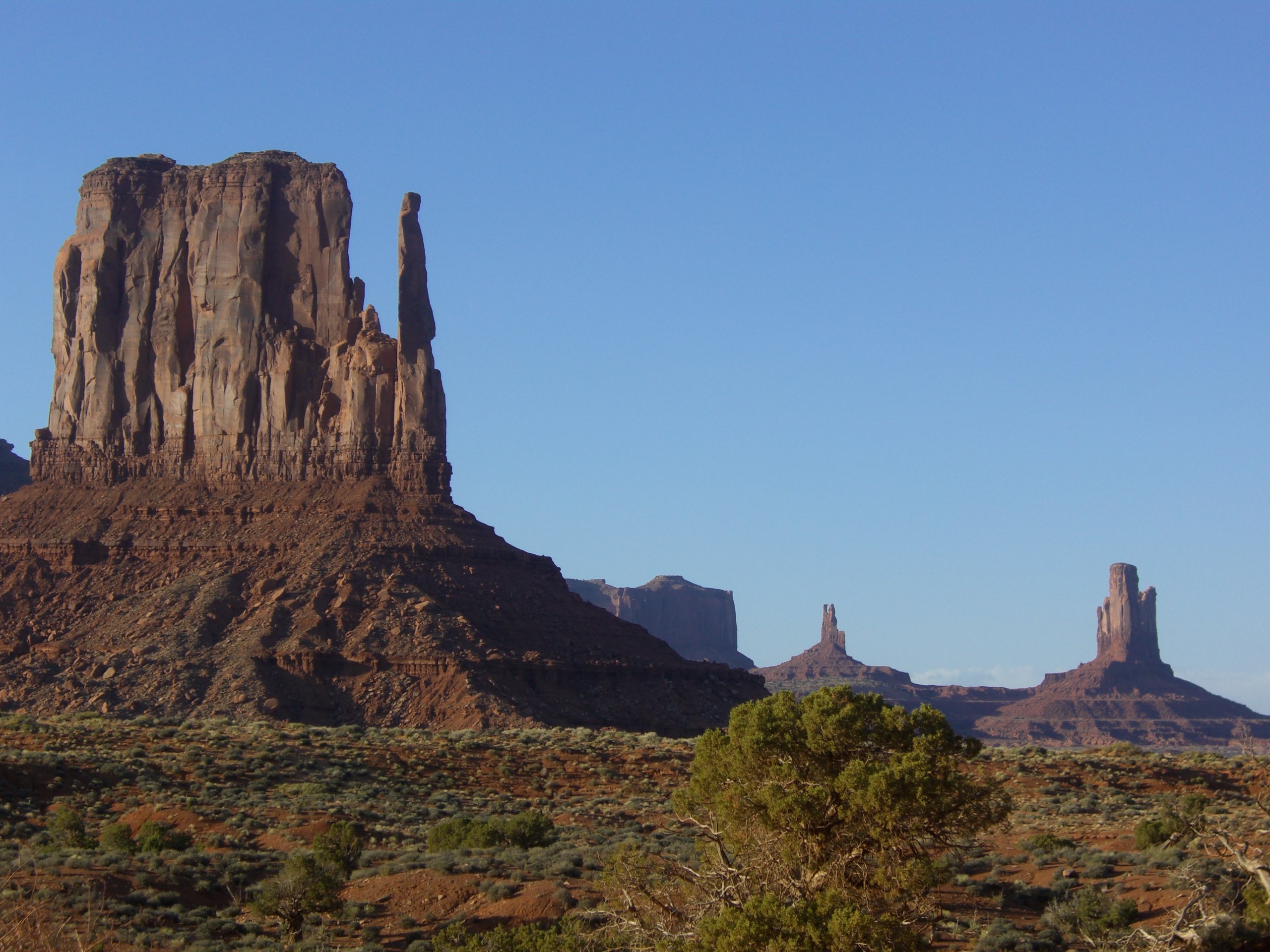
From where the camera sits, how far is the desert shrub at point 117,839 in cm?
4222

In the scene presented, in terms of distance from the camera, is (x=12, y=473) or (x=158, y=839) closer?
(x=158, y=839)

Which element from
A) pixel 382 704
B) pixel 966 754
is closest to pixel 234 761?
pixel 382 704

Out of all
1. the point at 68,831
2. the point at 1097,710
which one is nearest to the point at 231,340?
the point at 68,831

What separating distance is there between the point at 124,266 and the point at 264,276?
997 cm

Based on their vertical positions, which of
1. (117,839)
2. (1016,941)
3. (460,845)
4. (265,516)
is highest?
(265,516)

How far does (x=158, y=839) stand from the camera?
42750 mm

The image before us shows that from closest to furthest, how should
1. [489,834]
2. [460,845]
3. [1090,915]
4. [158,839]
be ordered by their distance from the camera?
[1090,915], [158,839], [460,845], [489,834]

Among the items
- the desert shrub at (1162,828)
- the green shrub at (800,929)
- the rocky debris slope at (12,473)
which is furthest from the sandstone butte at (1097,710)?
the green shrub at (800,929)

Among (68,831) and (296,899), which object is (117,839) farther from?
(296,899)

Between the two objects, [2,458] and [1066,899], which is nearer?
[1066,899]

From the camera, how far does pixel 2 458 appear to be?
452ft

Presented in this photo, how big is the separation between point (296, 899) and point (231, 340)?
72562mm

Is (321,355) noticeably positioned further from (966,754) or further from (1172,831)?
(966,754)

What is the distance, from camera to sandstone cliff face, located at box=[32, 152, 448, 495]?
97.4 m
